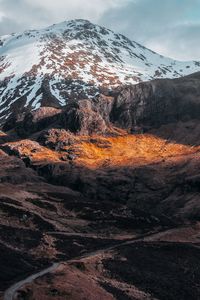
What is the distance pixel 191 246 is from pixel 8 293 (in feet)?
212

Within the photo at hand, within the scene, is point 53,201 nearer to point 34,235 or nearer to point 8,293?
point 34,235

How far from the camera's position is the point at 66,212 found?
612 feet

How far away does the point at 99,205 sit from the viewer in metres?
198

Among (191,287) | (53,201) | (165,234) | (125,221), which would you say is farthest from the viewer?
(53,201)

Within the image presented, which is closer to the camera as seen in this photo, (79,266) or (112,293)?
(112,293)

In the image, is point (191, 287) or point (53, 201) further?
point (53, 201)

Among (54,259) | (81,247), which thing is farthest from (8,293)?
(81,247)

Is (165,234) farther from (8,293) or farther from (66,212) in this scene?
(8,293)

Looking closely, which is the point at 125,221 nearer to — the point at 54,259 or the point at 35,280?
the point at 54,259

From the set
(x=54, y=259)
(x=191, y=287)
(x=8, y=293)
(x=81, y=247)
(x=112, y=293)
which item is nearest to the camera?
(x=8, y=293)

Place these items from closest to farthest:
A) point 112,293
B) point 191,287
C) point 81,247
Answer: point 112,293 → point 191,287 → point 81,247

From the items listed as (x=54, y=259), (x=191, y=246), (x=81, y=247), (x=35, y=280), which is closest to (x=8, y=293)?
(x=35, y=280)

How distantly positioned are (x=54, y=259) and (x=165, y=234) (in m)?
44.8

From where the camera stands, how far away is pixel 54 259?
5271 inches
